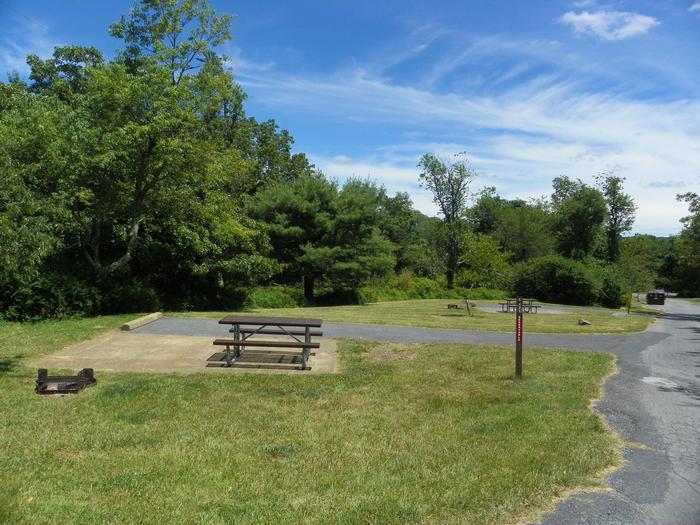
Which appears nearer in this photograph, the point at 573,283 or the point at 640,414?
the point at 640,414

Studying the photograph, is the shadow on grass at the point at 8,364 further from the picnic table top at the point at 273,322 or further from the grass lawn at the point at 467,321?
the grass lawn at the point at 467,321

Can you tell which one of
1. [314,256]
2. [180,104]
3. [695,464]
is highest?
A: [180,104]

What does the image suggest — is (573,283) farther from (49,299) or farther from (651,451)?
(651,451)

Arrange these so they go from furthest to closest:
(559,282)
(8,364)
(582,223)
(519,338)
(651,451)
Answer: (582,223) < (559,282) < (8,364) < (519,338) < (651,451)

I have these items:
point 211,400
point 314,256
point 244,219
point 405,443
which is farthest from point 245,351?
point 314,256

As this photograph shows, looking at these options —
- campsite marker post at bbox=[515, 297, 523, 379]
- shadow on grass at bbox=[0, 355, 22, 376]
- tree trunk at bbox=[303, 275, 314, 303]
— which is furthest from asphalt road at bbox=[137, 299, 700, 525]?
tree trunk at bbox=[303, 275, 314, 303]

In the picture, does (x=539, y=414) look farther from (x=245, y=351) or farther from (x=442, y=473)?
(x=245, y=351)

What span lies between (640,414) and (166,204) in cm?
1582

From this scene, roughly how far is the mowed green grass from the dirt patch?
5.29ft

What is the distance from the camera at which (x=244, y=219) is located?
1013 inches

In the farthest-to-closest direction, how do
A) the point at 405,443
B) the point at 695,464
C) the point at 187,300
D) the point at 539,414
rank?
1. the point at 187,300
2. the point at 539,414
3. the point at 405,443
4. the point at 695,464

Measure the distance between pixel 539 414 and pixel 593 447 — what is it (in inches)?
47.6

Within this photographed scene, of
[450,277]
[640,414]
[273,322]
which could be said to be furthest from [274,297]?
[450,277]

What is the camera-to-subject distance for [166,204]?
18.8 metres
